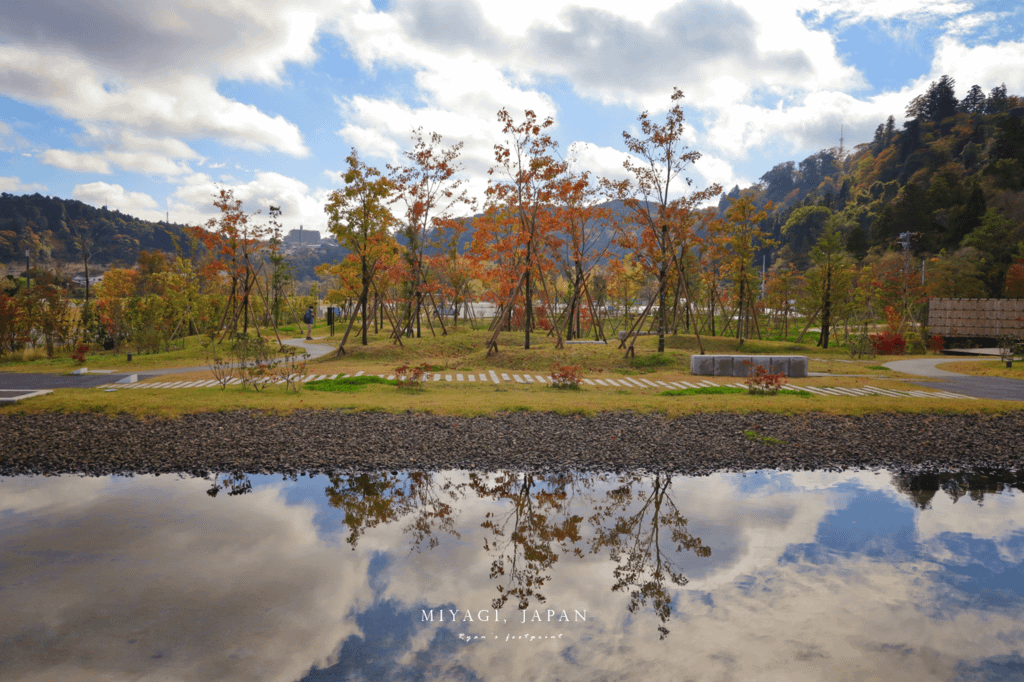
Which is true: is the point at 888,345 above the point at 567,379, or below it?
above

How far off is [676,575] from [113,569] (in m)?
4.90

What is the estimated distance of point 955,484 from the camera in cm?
741

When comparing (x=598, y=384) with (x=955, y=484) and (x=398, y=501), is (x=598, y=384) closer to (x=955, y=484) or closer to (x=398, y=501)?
(x=955, y=484)

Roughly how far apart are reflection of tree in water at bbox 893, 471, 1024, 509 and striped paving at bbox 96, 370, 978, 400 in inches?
170

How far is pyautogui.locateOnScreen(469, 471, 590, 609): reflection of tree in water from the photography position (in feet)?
16.0

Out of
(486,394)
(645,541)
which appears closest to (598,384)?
(486,394)

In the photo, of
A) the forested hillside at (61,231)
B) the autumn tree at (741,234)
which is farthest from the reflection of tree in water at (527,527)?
the forested hillside at (61,231)

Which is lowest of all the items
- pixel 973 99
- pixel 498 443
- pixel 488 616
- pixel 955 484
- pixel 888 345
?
pixel 488 616

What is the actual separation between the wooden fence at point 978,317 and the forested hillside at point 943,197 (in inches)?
320

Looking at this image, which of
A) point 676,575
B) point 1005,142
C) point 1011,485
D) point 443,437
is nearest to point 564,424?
point 443,437

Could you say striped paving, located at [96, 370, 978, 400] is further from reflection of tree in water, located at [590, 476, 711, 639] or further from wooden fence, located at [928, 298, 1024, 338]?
wooden fence, located at [928, 298, 1024, 338]

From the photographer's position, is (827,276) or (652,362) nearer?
(652,362)

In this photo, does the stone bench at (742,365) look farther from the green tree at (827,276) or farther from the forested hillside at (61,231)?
the forested hillside at (61,231)

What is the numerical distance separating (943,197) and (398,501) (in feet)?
216
